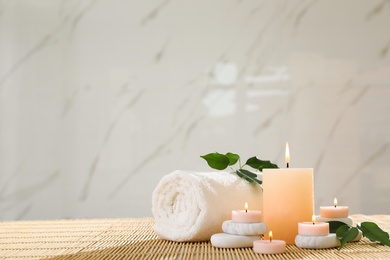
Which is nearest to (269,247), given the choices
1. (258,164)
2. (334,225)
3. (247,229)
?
(247,229)

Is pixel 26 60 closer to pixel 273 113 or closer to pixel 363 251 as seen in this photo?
pixel 273 113

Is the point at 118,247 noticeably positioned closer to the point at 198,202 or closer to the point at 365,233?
the point at 198,202

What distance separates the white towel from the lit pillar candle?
78mm

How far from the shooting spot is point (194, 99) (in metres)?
2.62

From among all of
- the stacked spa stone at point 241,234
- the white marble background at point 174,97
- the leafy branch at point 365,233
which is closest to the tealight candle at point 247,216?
the stacked spa stone at point 241,234

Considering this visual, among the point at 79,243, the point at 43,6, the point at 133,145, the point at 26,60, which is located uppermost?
the point at 43,6

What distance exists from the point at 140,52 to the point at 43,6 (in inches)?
18.0

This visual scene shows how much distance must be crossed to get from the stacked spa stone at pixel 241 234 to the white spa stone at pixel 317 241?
0.06m

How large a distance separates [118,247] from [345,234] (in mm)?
332

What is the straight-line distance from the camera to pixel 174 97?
8.59 feet

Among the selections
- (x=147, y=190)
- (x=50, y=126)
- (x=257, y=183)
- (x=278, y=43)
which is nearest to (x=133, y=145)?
(x=147, y=190)

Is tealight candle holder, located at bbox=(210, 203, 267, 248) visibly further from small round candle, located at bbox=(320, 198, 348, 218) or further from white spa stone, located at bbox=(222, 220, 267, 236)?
small round candle, located at bbox=(320, 198, 348, 218)

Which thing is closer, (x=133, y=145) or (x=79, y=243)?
(x=79, y=243)

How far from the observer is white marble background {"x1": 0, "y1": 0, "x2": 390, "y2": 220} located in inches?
102
